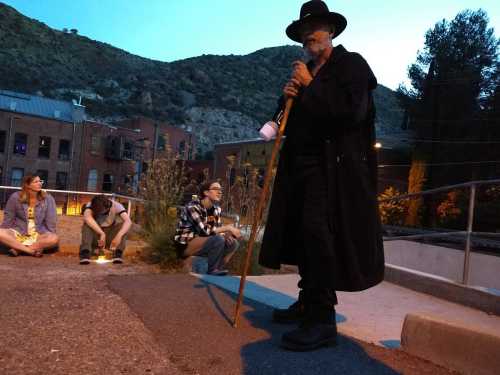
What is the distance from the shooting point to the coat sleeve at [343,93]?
2.27 metres

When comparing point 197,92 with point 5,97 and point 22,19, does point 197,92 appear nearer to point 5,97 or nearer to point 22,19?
point 22,19

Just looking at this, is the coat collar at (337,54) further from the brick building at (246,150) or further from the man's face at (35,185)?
the brick building at (246,150)

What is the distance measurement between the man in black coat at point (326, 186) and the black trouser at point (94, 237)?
385 cm

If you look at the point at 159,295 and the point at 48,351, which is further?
the point at 159,295

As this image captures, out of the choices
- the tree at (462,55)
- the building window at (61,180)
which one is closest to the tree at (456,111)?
the tree at (462,55)

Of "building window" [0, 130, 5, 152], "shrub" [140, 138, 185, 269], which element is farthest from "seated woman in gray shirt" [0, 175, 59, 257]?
"building window" [0, 130, 5, 152]

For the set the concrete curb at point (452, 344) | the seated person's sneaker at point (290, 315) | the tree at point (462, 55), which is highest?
the tree at point (462, 55)

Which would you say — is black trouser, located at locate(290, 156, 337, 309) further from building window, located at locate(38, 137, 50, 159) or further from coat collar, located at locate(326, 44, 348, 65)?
building window, located at locate(38, 137, 50, 159)

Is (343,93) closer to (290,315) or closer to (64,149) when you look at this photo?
(290,315)

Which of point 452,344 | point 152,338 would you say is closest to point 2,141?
point 152,338

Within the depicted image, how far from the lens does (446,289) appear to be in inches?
154

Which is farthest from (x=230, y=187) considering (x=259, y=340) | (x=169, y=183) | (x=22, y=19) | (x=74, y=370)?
(x=22, y=19)

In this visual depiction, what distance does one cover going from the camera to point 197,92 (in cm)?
11094

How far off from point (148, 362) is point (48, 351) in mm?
442
